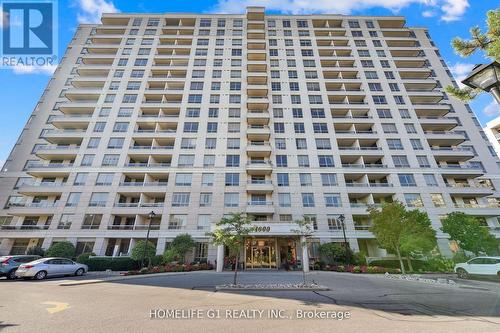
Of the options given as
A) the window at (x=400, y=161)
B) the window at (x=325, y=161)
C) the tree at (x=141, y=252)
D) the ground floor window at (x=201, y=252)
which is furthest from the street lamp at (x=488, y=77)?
the window at (x=400, y=161)

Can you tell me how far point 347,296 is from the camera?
10492mm

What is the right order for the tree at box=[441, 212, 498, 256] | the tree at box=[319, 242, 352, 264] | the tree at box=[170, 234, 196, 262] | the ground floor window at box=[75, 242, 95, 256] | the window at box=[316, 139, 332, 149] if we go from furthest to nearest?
1. the window at box=[316, 139, 332, 149]
2. the ground floor window at box=[75, 242, 95, 256]
3. the tree at box=[170, 234, 196, 262]
4. the tree at box=[319, 242, 352, 264]
5. the tree at box=[441, 212, 498, 256]

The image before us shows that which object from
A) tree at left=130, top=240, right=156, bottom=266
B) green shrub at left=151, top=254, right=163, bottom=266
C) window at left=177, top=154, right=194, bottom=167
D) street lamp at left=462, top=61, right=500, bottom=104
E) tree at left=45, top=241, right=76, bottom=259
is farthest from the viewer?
window at left=177, top=154, right=194, bottom=167

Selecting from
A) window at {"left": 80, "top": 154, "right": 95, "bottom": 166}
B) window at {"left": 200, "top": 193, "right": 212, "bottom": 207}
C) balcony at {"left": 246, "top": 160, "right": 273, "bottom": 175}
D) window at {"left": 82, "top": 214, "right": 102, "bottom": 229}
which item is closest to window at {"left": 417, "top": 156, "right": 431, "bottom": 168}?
balcony at {"left": 246, "top": 160, "right": 273, "bottom": 175}

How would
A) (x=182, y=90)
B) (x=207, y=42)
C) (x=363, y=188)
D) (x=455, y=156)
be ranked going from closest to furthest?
1. (x=363, y=188)
2. (x=455, y=156)
3. (x=182, y=90)
4. (x=207, y=42)

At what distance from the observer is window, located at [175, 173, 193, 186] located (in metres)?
33.6

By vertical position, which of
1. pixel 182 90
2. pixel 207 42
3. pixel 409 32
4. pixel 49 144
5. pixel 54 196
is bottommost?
pixel 54 196

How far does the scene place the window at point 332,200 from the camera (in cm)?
3247

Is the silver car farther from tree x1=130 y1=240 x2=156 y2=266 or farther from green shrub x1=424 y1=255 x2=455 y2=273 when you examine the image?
green shrub x1=424 y1=255 x2=455 y2=273

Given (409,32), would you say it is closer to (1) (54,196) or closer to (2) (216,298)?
(2) (216,298)

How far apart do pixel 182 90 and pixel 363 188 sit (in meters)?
36.2

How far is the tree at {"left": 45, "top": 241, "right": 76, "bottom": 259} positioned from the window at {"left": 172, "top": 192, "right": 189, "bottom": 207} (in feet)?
41.9

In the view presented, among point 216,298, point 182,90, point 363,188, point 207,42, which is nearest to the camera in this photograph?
point 216,298

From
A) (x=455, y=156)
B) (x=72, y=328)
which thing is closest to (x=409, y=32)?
(x=455, y=156)
